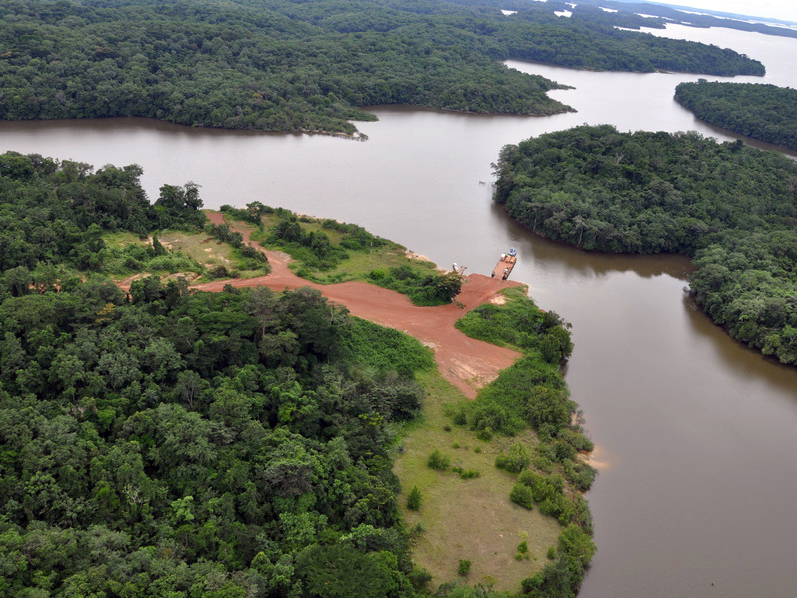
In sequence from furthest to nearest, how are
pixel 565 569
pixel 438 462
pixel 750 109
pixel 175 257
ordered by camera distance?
pixel 750 109 < pixel 175 257 < pixel 438 462 < pixel 565 569

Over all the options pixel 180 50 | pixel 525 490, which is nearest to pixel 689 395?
pixel 525 490

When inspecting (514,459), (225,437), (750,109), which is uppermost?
(750,109)

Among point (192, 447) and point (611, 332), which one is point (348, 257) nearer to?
point (611, 332)

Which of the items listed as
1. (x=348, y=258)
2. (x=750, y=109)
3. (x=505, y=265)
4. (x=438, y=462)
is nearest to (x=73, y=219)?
(x=348, y=258)

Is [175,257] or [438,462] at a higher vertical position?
[175,257]

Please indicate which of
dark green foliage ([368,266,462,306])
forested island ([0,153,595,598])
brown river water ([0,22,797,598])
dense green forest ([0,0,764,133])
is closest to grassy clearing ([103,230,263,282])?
forested island ([0,153,595,598])

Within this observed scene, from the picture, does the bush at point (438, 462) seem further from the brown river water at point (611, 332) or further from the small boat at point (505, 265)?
the small boat at point (505, 265)
